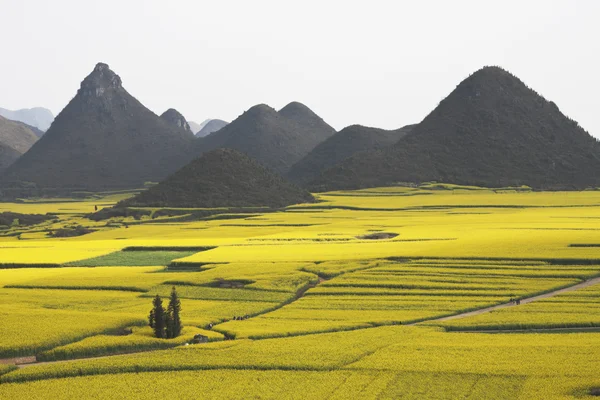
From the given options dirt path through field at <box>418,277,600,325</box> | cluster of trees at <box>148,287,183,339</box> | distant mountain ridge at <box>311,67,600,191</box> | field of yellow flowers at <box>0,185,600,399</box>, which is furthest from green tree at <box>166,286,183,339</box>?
distant mountain ridge at <box>311,67,600,191</box>

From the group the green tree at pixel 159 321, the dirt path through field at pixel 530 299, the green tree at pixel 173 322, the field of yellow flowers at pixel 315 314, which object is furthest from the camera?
the dirt path through field at pixel 530 299

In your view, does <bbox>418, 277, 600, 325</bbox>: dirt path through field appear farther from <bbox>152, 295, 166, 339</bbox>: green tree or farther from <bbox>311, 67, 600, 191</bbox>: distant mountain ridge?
<bbox>311, 67, 600, 191</bbox>: distant mountain ridge

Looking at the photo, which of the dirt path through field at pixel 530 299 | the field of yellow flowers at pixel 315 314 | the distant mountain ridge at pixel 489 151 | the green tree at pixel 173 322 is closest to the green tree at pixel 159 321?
the green tree at pixel 173 322

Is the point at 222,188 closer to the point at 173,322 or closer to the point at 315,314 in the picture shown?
the point at 315,314

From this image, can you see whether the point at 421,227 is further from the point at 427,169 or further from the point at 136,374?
the point at 427,169

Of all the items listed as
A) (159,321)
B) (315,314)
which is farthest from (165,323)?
(315,314)

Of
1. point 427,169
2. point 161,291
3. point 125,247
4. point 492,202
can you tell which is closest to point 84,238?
point 125,247

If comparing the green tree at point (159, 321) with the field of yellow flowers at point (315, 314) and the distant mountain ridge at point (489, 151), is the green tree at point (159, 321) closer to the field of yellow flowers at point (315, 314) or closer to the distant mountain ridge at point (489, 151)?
the field of yellow flowers at point (315, 314)
